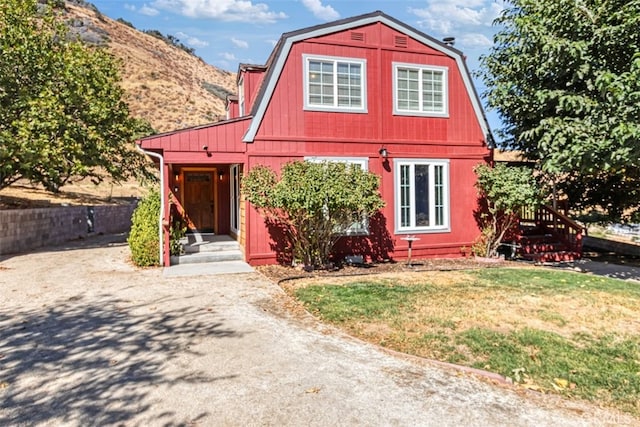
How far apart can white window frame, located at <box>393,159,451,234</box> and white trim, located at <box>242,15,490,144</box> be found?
1.85 metres

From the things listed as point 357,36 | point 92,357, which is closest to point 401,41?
point 357,36

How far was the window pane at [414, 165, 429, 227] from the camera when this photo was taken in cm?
1148

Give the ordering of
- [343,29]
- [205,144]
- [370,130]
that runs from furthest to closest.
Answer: [370,130], [343,29], [205,144]

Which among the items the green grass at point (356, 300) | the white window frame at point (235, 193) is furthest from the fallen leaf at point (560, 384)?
the white window frame at point (235, 193)

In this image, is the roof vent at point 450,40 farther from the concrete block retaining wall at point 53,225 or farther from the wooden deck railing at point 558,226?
the concrete block retaining wall at point 53,225

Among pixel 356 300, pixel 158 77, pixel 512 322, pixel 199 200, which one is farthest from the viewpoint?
pixel 158 77

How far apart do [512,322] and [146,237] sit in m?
8.01

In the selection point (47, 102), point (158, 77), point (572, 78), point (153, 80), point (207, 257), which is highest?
point (158, 77)

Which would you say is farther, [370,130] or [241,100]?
[241,100]

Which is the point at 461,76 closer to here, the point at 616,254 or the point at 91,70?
the point at 616,254

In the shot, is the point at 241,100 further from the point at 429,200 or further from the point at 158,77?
the point at 158,77

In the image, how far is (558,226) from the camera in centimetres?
1321

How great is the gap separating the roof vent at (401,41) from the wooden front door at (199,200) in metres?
7.14

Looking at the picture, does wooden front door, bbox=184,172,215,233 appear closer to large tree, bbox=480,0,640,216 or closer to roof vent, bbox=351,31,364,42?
roof vent, bbox=351,31,364,42
